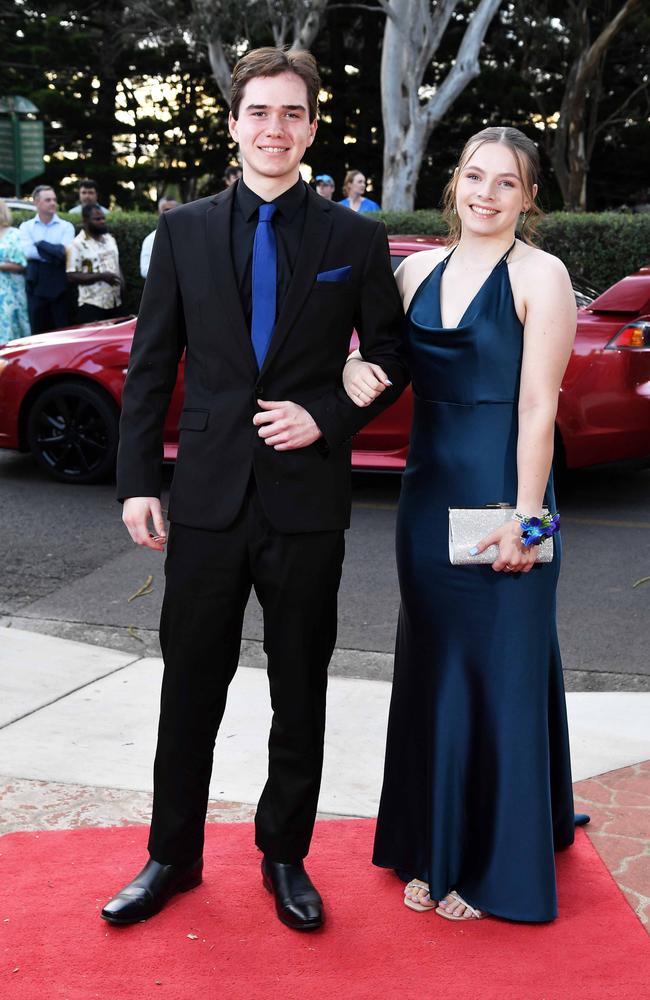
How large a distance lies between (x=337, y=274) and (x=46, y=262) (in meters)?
9.26

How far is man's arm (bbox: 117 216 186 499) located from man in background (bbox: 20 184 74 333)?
8952 millimetres

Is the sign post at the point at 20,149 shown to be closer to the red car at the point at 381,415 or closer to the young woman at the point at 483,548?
the red car at the point at 381,415

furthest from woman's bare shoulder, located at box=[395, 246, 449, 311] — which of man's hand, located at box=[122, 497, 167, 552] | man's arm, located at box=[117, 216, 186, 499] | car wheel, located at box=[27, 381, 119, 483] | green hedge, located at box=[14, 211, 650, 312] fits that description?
green hedge, located at box=[14, 211, 650, 312]

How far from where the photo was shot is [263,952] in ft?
9.58

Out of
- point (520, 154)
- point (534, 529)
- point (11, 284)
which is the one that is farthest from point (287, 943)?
point (11, 284)

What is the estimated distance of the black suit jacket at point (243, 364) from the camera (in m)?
2.88

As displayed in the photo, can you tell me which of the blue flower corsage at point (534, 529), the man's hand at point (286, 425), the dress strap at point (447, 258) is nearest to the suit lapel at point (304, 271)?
the man's hand at point (286, 425)

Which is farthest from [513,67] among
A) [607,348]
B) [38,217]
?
[607,348]

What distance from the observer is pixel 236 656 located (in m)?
3.12

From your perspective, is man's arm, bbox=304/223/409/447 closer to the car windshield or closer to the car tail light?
the car tail light

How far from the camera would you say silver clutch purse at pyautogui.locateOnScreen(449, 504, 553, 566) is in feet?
9.91

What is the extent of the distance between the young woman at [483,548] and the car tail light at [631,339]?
442 cm

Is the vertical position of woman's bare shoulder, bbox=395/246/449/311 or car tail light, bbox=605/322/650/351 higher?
woman's bare shoulder, bbox=395/246/449/311

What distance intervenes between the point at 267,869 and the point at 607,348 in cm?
505
